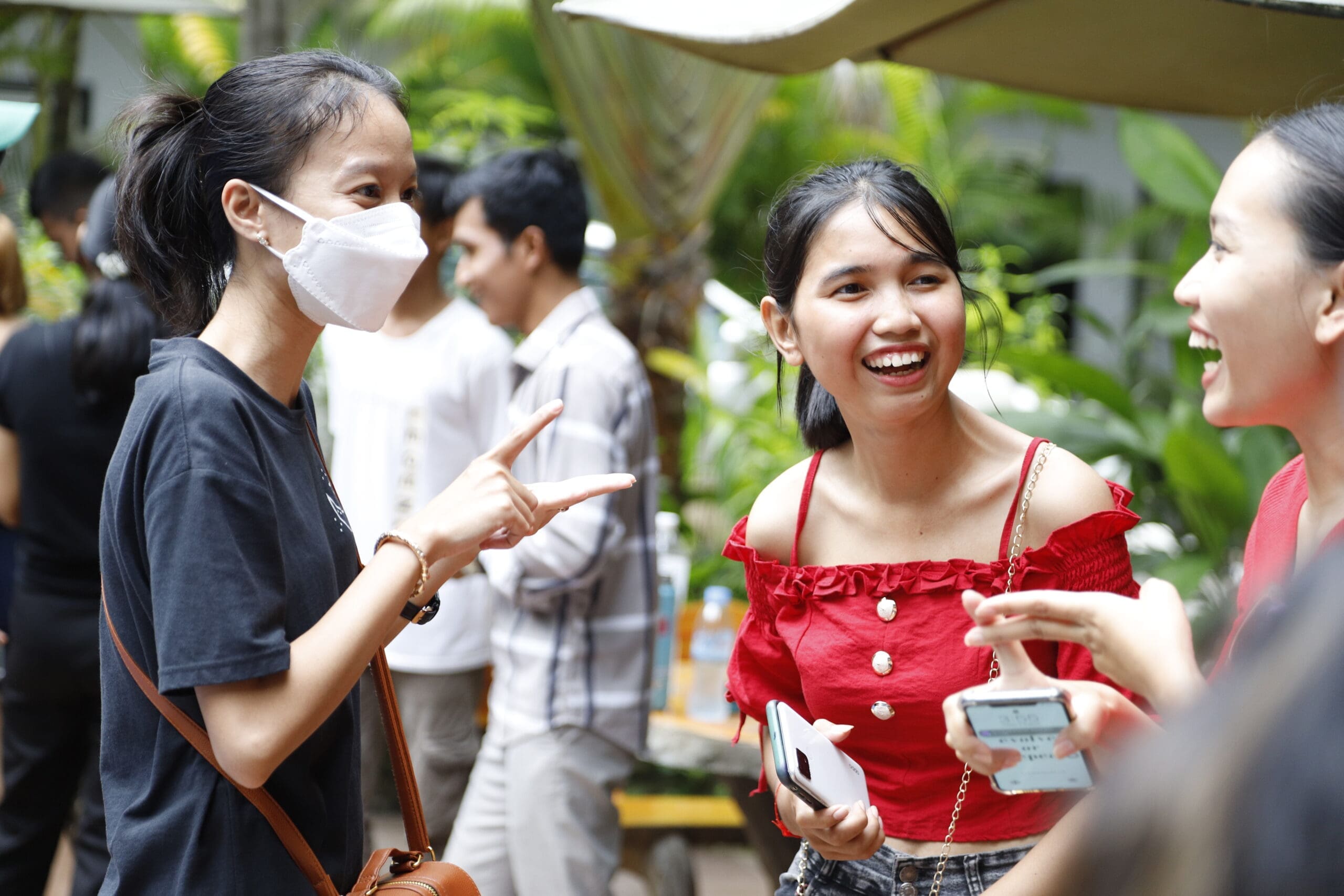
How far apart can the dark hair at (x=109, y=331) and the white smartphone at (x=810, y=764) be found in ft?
7.02

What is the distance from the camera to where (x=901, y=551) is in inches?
73.0

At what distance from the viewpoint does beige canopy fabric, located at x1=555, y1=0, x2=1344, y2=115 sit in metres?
2.09

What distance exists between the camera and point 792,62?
92.5 inches

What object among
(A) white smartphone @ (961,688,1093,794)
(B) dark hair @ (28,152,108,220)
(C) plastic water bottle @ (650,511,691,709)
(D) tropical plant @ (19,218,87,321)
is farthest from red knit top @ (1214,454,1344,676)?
(D) tropical plant @ (19,218,87,321)

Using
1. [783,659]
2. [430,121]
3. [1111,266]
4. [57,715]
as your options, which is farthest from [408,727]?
[430,121]

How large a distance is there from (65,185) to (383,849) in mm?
3342

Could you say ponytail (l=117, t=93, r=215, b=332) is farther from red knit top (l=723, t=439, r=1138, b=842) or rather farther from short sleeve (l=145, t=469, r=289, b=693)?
red knit top (l=723, t=439, r=1138, b=842)

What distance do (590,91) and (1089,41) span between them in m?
2.62

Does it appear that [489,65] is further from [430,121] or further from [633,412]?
[633,412]

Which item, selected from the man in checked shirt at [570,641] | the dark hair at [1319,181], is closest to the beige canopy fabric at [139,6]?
the man in checked shirt at [570,641]

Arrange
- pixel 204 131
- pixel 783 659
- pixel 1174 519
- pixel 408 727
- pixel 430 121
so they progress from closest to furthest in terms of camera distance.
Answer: pixel 204 131 < pixel 783 659 < pixel 408 727 < pixel 1174 519 < pixel 430 121

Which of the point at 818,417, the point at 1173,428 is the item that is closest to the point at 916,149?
the point at 1173,428

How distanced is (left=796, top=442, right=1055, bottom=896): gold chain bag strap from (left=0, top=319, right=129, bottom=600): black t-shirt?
93.7 inches

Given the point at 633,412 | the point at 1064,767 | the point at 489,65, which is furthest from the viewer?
the point at 489,65
